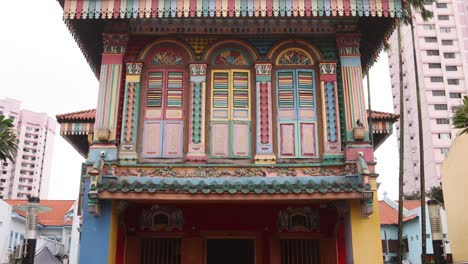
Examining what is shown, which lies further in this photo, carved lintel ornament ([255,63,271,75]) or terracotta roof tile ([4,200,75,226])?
terracotta roof tile ([4,200,75,226])

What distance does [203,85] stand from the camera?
11.2 m

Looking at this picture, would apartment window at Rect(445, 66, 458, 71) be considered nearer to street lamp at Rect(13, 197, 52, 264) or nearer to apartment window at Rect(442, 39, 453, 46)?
apartment window at Rect(442, 39, 453, 46)

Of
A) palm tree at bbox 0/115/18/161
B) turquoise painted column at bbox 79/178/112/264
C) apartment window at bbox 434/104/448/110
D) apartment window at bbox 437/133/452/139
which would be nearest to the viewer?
turquoise painted column at bbox 79/178/112/264

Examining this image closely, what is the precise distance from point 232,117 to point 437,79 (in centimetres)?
6739

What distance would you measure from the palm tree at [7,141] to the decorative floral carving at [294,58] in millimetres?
13271

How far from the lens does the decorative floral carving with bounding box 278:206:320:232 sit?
11.3m

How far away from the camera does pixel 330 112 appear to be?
11078 millimetres

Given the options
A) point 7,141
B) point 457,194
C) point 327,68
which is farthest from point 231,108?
point 457,194

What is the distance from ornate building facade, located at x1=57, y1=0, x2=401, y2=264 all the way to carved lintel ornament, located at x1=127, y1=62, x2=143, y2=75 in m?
0.03

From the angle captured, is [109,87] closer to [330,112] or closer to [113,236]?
[113,236]

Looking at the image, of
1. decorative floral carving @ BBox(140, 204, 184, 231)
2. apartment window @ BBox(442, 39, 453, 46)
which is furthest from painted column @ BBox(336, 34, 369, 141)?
apartment window @ BBox(442, 39, 453, 46)

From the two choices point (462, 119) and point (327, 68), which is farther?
point (462, 119)

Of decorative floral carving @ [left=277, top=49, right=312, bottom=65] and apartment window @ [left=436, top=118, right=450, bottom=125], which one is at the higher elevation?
apartment window @ [left=436, top=118, right=450, bottom=125]

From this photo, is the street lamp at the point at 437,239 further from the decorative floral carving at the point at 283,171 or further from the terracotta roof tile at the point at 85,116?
the terracotta roof tile at the point at 85,116
